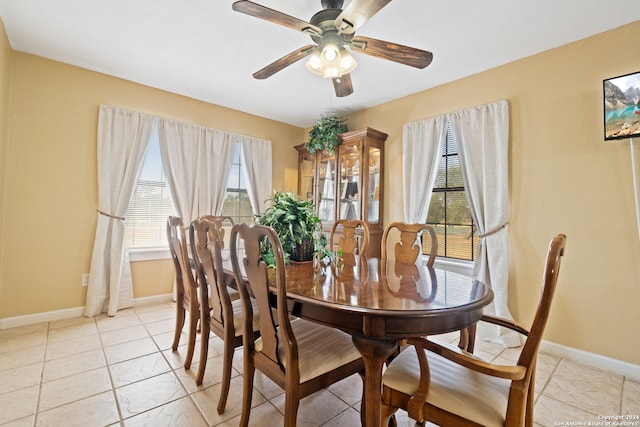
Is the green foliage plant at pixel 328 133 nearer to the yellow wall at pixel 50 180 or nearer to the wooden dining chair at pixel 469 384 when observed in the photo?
the yellow wall at pixel 50 180

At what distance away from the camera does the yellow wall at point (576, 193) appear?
2.12 m

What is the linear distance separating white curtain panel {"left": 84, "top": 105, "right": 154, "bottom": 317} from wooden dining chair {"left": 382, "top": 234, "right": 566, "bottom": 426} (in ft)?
10.3

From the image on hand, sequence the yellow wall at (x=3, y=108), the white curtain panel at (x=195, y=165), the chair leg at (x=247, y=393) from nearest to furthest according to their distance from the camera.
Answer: the chair leg at (x=247, y=393) < the yellow wall at (x=3, y=108) < the white curtain panel at (x=195, y=165)

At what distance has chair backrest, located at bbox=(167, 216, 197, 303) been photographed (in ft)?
6.43

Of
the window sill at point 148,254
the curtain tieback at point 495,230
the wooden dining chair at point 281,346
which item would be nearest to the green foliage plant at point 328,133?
the curtain tieback at point 495,230

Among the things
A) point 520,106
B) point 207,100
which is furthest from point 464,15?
point 207,100

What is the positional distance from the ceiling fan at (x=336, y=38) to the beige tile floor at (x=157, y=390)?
7.44 feet

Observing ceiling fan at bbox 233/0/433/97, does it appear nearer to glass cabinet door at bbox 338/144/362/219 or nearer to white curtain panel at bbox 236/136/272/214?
glass cabinet door at bbox 338/144/362/219

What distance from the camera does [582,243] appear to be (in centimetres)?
228

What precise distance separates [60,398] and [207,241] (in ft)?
4.35

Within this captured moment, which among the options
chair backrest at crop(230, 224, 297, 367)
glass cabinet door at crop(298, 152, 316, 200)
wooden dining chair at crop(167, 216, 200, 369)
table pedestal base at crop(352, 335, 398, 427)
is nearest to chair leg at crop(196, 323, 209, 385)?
wooden dining chair at crop(167, 216, 200, 369)

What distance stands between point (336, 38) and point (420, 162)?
72.3 inches

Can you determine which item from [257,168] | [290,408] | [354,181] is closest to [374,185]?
[354,181]

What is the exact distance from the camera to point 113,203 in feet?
10.1
